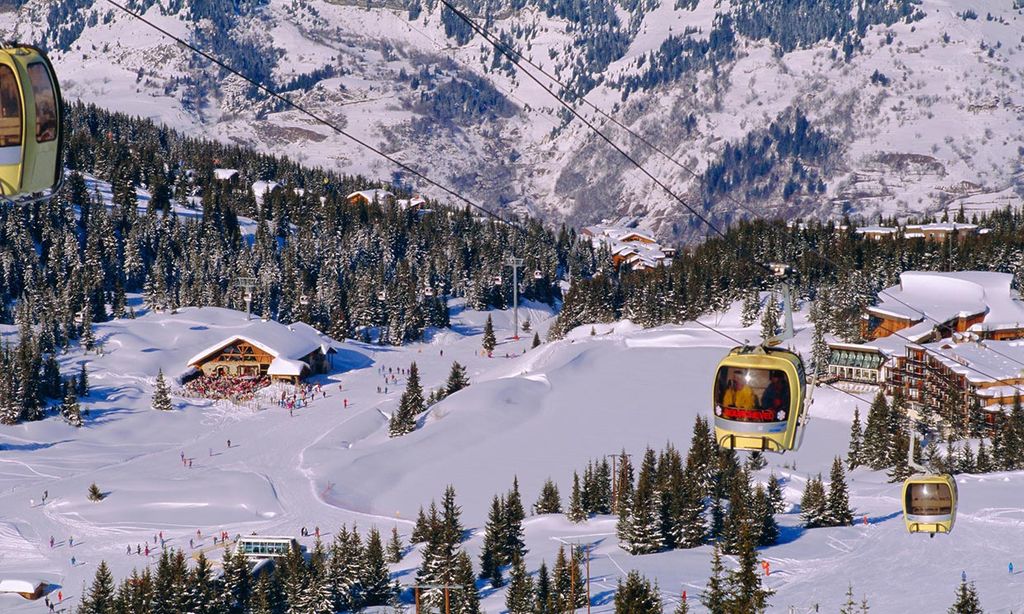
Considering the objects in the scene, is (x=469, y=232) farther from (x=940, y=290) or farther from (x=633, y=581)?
(x=633, y=581)

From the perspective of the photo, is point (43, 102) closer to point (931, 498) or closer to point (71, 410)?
point (931, 498)

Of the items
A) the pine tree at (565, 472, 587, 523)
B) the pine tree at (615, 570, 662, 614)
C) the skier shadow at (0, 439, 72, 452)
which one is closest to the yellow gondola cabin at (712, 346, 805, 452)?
the pine tree at (615, 570, 662, 614)

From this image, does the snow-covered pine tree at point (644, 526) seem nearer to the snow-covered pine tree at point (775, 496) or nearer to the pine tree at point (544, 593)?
the pine tree at point (544, 593)

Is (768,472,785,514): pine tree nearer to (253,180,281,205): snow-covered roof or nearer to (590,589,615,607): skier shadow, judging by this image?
(590,589,615,607): skier shadow

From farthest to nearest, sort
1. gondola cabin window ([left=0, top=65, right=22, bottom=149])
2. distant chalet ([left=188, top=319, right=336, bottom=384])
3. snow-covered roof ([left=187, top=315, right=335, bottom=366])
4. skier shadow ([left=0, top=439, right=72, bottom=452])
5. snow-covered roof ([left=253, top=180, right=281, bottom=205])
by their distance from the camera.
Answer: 1. snow-covered roof ([left=253, top=180, right=281, bottom=205])
2. snow-covered roof ([left=187, top=315, right=335, bottom=366])
3. distant chalet ([left=188, top=319, right=336, bottom=384])
4. skier shadow ([left=0, top=439, right=72, bottom=452])
5. gondola cabin window ([left=0, top=65, right=22, bottom=149])

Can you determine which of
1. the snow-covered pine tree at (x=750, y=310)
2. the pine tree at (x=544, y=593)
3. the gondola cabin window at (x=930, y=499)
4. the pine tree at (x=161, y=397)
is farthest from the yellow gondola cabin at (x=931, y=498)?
the snow-covered pine tree at (x=750, y=310)

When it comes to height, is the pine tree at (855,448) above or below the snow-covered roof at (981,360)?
below

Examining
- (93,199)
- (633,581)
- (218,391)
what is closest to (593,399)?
(218,391)
